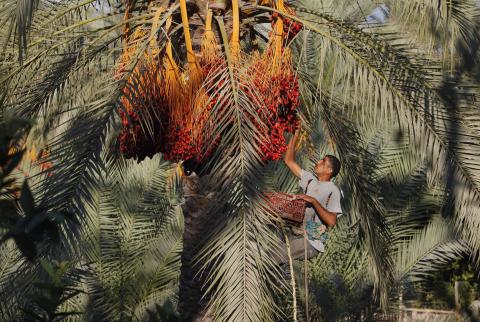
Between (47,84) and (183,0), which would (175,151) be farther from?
(47,84)

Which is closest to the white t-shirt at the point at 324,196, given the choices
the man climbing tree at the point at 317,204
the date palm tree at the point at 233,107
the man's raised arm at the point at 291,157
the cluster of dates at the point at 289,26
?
the man climbing tree at the point at 317,204

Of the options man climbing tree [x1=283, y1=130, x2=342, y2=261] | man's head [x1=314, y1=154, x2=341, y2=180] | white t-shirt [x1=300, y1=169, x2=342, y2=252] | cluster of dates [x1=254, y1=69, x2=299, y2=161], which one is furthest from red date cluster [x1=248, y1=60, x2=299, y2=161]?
man's head [x1=314, y1=154, x2=341, y2=180]

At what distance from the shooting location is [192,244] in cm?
784

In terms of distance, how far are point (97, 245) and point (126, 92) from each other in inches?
238

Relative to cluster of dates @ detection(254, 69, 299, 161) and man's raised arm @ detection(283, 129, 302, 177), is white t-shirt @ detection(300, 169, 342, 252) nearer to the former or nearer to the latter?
man's raised arm @ detection(283, 129, 302, 177)

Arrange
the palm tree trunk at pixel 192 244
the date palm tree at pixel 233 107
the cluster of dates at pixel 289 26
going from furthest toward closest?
the cluster of dates at pixel 289 26
the palm tree trunk at pixel 192 244
the date palm tree at pixel 233 107

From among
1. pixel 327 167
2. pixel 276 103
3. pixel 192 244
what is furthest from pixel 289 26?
pixel 192 244

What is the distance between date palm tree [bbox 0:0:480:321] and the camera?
22.5ft

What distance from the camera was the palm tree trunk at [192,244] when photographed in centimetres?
774

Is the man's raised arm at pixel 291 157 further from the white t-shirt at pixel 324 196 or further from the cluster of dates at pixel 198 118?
the cluster of dates at pixel 198 118

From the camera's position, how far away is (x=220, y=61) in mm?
7492

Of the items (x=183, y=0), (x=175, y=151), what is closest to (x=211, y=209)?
(x=175, y=151)

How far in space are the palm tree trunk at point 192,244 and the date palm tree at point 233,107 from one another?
0.04ft

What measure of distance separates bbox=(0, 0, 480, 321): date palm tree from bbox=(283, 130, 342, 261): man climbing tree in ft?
1.04
